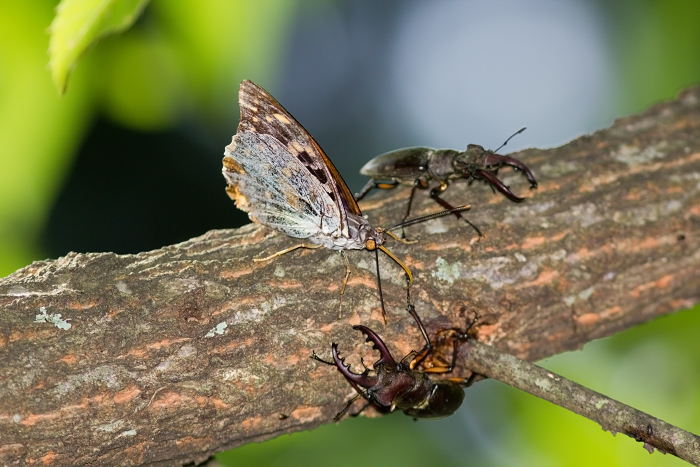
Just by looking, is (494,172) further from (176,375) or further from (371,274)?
(176,375)

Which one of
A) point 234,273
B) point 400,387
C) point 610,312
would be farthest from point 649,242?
point 234,273

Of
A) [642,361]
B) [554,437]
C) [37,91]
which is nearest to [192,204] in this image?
[37,91]

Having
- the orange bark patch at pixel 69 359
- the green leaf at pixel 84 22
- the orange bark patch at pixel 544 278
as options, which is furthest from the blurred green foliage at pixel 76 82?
the orange bark patch at pixel 544 278

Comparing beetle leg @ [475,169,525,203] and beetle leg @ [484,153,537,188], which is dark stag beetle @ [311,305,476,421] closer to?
beetle leg @ [475,169,525,203]

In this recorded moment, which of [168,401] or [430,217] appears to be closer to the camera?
[168,401]

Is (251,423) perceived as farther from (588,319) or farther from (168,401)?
(588,319)

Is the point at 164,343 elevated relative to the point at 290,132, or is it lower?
lower

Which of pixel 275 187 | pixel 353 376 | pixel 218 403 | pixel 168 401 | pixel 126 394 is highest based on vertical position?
pixel 275 187
